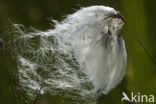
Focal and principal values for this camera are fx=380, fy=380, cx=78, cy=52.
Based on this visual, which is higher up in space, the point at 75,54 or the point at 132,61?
the point at 75,54

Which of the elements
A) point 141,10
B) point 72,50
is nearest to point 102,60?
point 72,50

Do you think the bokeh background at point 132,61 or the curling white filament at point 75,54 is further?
the bokeh background at point 132,61

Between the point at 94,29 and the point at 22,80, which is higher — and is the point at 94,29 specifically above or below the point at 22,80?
above

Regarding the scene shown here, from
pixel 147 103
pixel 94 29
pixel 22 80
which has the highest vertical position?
pixel 94 29

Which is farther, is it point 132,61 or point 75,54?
point 132,61

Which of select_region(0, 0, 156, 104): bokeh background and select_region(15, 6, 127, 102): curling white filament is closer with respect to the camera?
select_region(15, 6, 127, 102): curling white filament

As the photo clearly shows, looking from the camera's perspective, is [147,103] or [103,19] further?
[147,103]

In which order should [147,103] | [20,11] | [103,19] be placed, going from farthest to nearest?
[20,11]
[147,103]
[103,19]

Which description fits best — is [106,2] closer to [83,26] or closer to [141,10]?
[83,26]
